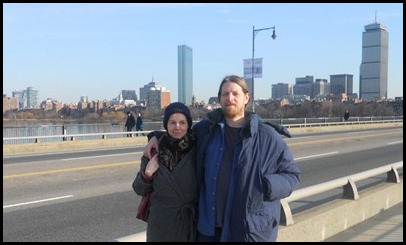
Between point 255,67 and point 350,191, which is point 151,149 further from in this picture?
point 255,67

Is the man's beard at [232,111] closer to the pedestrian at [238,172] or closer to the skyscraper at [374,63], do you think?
the pedestrian at [238,172]

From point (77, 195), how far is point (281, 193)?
7.53 metres

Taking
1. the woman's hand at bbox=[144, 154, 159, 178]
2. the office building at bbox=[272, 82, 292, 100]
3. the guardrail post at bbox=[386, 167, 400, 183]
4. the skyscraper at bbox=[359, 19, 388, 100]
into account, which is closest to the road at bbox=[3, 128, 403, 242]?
the guardrail post at bbox=[386, 167, 400, 183]

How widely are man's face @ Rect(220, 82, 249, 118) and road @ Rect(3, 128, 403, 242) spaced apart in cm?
394

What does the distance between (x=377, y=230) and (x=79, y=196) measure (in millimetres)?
5863

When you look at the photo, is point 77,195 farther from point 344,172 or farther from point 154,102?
point 154,102

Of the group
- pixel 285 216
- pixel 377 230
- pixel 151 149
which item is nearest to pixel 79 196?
pixel 285 216

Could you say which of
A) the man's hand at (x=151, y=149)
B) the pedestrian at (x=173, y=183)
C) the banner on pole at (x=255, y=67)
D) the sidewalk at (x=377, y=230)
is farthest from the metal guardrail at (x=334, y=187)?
the banner on pole at (x=255, y=67)

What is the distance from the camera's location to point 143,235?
12.8 feet

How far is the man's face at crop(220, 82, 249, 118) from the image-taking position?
3229 mm

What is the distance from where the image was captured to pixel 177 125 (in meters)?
3.29

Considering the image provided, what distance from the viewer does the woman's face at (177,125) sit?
3.29 metres

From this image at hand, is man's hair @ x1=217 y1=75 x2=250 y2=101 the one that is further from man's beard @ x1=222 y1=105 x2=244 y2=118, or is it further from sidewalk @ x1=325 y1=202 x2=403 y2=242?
sidewalk @ x1=325 y1=202 x2=403 y2=242

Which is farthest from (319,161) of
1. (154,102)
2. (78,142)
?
(154,102)
